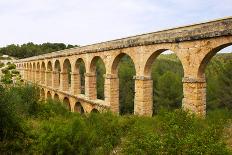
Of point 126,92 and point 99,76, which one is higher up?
point 99,76

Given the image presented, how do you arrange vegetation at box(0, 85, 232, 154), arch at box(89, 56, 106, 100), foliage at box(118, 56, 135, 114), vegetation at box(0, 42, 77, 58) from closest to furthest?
1. vegetation at box(0, 85, 232, 154)
2. arch at box(89, 56, 106, 100)
3. foliage at box(118, 56, 135, 114)
4. vegetation at box(0, 42, 77, 58)

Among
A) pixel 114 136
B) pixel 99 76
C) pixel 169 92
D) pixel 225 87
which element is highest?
pixel 99 76

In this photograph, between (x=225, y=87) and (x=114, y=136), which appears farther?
(x=225, y=87)

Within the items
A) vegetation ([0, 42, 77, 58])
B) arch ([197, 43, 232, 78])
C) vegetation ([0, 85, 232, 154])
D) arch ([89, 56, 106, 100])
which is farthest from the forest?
vegetation ([0, 42, 77, 58])

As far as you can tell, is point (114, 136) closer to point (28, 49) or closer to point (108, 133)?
point (108, 133)

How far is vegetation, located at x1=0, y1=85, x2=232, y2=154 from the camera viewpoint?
21.8ft

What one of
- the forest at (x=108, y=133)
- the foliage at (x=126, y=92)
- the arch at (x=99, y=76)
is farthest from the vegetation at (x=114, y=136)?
the foliage at (x=126, y=92)

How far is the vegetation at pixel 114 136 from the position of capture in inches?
262

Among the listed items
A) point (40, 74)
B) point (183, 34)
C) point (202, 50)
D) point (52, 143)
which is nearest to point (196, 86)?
point (202, 50)

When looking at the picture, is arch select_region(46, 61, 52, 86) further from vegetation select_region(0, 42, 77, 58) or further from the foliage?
vegetation select_region(0, 42, 77, 58)

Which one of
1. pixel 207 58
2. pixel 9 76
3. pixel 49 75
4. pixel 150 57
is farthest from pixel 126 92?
pixel 207 58

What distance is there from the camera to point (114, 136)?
11.9 metres

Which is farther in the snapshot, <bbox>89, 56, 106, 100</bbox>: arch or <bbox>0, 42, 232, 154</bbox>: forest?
<bbox>89, 56, 106, 100</bbox>: arch

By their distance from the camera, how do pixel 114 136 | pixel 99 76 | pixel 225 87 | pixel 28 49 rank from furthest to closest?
pixel 28 49 → pixel 99 76 → pixel 225 87 → pixel 114 136
